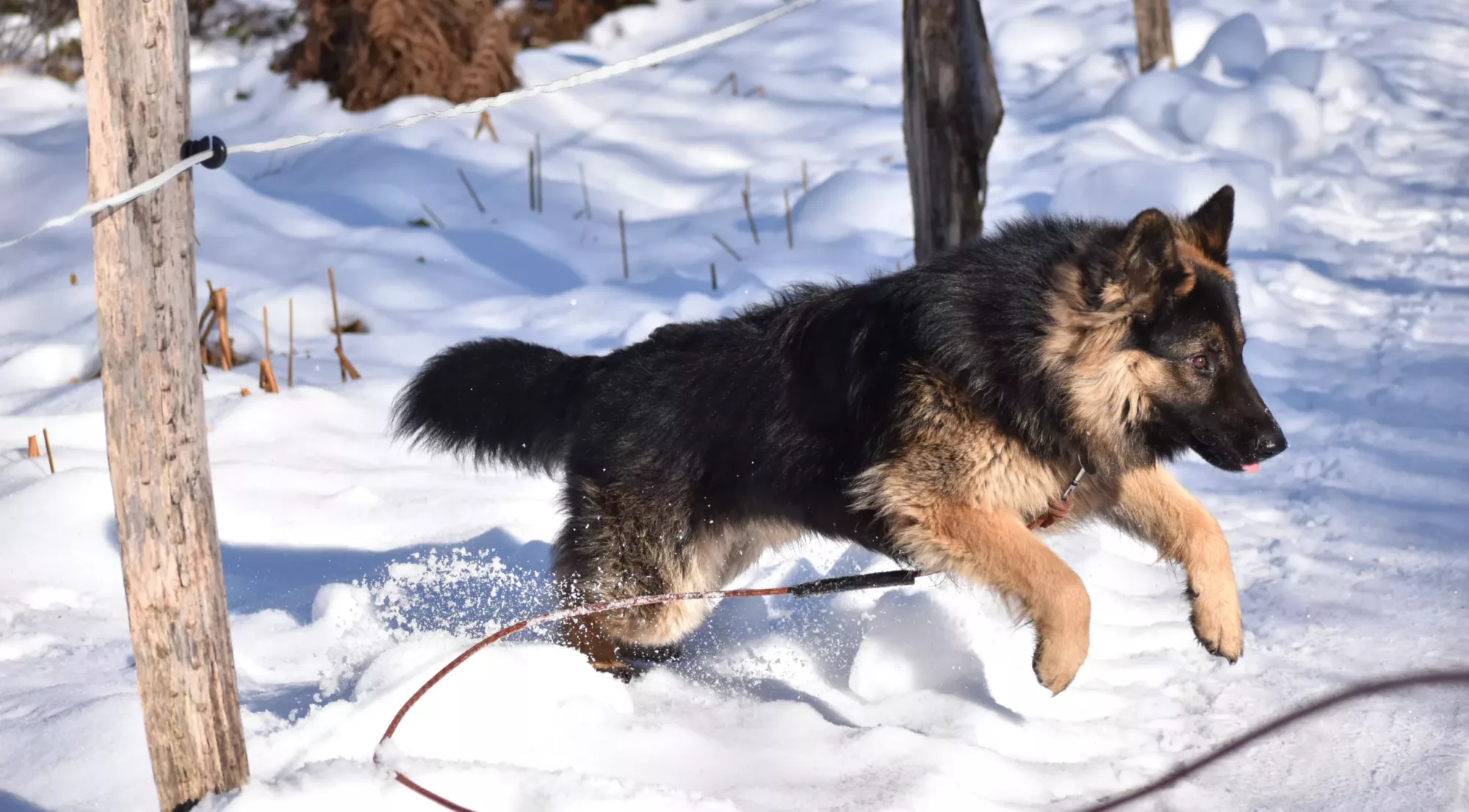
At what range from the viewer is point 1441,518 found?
4.36m

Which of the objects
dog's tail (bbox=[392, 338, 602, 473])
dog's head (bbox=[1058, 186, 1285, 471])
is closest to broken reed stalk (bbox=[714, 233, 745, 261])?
dog's tail (bbox=[392, 338, 602, 473])

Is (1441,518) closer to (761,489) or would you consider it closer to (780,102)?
(761,489)

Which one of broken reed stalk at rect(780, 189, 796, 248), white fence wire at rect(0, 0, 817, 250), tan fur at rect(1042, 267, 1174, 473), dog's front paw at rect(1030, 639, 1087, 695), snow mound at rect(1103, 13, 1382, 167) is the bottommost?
snow mound at rect(1103, 13, 1382, 167)

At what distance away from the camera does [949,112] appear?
5.54 metres

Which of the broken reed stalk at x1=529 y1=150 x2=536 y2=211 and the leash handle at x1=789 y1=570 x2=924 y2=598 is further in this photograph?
the broken reed stalk at x1=529 y1=150 x2=536 y2=211

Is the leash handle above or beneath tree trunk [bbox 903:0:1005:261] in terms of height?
beneath

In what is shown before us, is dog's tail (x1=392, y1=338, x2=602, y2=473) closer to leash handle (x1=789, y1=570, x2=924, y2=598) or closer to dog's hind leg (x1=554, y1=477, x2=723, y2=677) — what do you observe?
dog's hind leg (x1=554, y1=477, x2=723, y2=677)

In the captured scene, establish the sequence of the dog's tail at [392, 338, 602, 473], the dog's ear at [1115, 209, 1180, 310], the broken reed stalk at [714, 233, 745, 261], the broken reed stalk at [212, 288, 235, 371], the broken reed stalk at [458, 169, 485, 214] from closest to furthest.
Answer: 1. the dog's ear at [1115, 209, 1180, 310]
2. the dog's tail at [392, 338, 602, 473]
3. the broken reed stalk at [212, 288, 235, 371]
4. the broken reed stalk at [714, 233, 745, 261]
5. the broken reed stalk at [458, 169, 485, 214]

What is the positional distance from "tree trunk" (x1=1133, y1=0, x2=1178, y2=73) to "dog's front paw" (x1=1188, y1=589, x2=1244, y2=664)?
8543 millimetres

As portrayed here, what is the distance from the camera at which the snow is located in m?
3.04

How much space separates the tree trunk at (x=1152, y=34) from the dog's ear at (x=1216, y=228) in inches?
320

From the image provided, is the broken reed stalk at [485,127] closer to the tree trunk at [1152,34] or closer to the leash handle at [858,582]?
the tree trunk at [1152,34]


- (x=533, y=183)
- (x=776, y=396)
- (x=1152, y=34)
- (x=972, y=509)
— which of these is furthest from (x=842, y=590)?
(x=1152, y=34)

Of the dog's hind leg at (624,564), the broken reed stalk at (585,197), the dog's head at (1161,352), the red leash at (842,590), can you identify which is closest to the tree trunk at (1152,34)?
the broken reed stalk at (585,197)
